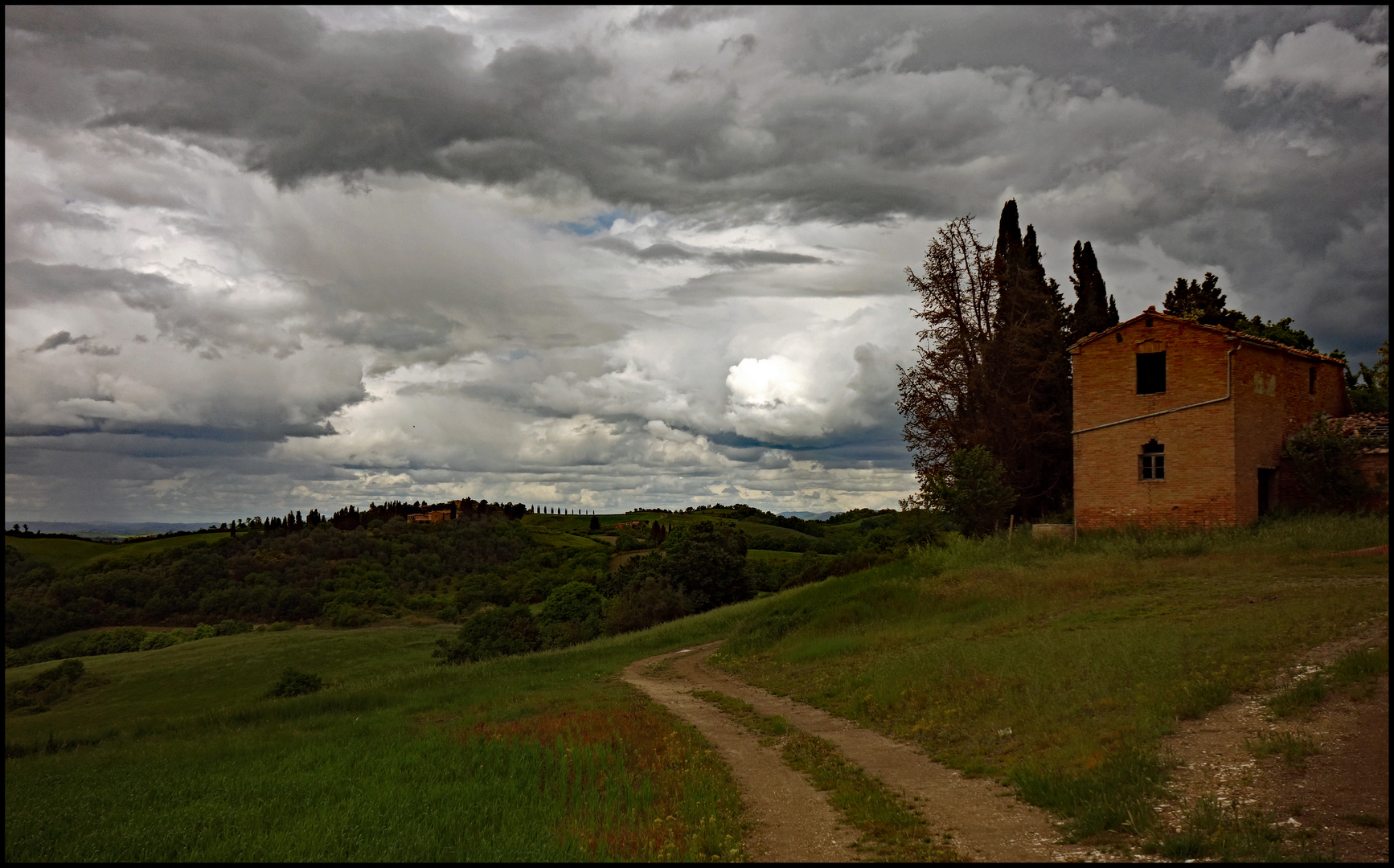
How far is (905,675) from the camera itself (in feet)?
55.5

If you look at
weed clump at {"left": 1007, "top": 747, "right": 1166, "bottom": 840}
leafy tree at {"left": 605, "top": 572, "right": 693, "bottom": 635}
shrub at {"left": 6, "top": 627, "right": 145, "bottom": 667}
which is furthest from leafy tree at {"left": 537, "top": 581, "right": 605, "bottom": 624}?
weed clump at {"left": 1007, "top": 747, "right": 1166, "bottom": 840}

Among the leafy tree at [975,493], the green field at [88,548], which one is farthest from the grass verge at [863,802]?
the green field at [88,548]

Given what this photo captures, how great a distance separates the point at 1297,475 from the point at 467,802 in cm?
3140

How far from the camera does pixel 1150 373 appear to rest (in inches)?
1232

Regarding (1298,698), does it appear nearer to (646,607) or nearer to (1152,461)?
(1152,461)

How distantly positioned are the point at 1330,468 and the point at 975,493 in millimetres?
12245

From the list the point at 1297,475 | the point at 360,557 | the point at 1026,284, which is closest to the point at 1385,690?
the point at 1297,475

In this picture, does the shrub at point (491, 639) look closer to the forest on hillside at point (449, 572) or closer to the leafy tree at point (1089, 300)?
the forest on hillside at point (449, 572)

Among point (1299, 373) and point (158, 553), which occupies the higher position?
point (1299, 373)

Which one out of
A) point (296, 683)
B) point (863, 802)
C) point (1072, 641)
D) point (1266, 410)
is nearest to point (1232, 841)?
point (863, 802)

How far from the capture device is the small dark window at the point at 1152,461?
29.7m

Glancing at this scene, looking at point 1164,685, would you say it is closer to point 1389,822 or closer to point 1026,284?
point 1389,822

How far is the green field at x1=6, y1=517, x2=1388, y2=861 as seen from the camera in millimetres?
9398

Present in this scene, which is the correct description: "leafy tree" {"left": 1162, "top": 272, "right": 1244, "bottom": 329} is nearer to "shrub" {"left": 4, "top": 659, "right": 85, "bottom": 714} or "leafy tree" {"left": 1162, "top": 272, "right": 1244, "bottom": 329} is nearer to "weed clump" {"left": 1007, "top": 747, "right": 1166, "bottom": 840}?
"weed clump" {"left": 1007, "top": 747, "right": 1166, "bottom": 840}
